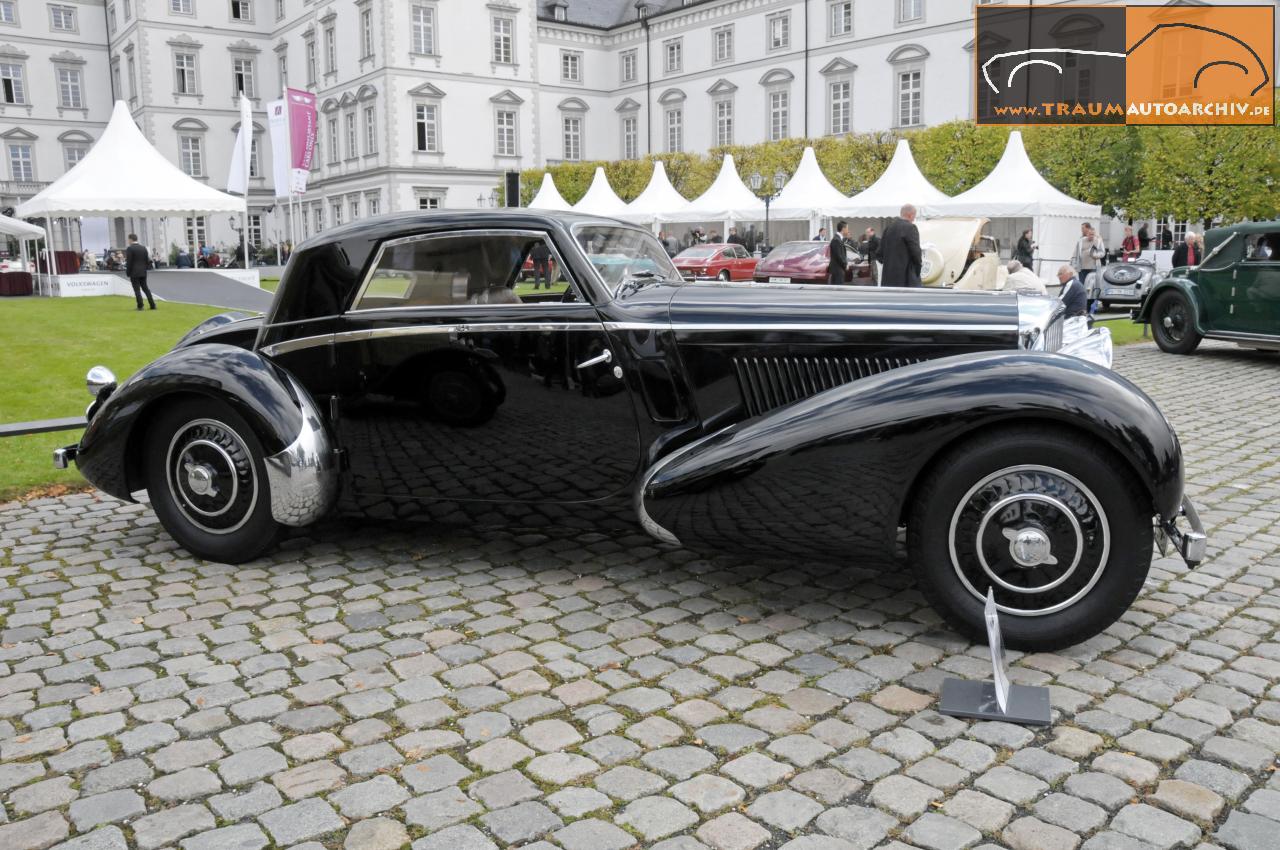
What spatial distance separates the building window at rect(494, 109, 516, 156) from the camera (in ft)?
180

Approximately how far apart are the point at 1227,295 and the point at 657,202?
855 inches

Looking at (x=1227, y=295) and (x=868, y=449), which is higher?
(x=1227, y=295)

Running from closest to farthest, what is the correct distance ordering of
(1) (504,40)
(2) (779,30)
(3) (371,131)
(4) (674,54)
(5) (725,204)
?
1. (5) (725,204)
2. (2) (779,30)
3. (3) (371,131)
4. (1) (504,40)
5. (4) (674,54)

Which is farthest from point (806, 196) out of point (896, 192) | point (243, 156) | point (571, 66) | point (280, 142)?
point (571, 66)

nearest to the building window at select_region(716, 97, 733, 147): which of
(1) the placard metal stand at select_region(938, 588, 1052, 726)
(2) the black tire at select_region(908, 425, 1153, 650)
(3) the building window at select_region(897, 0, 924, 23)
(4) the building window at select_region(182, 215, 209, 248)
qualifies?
(3) the building window at select_region(897, 0, 924, 23)

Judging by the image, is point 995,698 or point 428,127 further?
point 428,127

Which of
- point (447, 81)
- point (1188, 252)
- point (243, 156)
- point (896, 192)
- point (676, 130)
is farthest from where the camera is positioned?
point (676, 130)

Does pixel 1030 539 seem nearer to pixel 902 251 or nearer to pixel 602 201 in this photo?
pixel 902 251

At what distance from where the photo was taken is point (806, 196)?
2852cm

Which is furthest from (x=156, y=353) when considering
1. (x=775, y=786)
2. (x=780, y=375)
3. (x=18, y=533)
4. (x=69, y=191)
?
(x=69, y=191)

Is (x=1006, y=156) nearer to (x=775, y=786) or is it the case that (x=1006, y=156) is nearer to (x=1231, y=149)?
(x=1231, y=149)

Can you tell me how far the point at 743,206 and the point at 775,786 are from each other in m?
28.4

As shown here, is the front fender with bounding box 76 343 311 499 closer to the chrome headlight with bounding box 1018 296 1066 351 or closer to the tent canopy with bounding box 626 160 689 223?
the chrome headlight with bounding box 1018 296 1066 351

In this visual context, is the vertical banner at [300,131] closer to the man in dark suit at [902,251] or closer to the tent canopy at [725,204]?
the tent canopy at [725,204]
